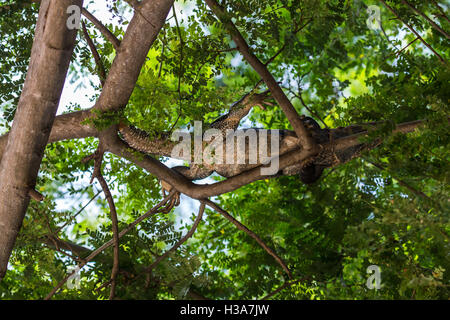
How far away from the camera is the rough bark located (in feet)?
8.02

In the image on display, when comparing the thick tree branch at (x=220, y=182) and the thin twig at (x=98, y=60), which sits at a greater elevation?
the thin twig at (x=98, y=60)

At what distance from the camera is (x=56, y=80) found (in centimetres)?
250

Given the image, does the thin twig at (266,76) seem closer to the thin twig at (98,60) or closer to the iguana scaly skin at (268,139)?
the iguana scaly skin at (268,139)

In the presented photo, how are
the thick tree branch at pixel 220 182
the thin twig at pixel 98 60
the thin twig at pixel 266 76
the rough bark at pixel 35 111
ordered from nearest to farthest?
the thin twig at pixel 266 76 < the rough bark at pixel 35 111 < the thick tree branch at pixel 220 182 < the thin twig at pixel 98 60

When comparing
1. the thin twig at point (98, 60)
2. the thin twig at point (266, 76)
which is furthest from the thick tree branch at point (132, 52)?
the thin twig at point (266, 76)

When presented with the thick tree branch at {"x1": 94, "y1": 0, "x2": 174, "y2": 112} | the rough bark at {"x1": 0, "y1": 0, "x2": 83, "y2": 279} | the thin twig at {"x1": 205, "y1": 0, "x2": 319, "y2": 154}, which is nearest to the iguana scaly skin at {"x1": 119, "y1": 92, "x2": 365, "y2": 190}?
the thin twig at {"x1": 205, "y1": 0, "x2": 319, "y2": 154}

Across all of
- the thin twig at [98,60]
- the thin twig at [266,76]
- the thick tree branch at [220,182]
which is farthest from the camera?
the thin twig at [98,60]

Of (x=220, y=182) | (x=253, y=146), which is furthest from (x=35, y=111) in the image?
(x=253, y=146)

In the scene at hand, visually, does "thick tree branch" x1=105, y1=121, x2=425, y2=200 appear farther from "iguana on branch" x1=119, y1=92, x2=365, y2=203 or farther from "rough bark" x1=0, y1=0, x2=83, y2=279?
"rough bark" x1=0, y1=0, x2=83, y2=279

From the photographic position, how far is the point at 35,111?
2.51 metres

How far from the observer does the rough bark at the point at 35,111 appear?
244 cm
